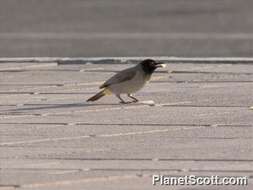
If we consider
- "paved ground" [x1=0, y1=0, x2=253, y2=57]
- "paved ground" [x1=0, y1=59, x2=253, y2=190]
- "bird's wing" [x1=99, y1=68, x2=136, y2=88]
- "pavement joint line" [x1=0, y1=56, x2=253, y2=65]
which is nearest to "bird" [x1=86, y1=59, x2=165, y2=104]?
"bird's wing" [x1=99, y1=68, x2=136, y2=88]

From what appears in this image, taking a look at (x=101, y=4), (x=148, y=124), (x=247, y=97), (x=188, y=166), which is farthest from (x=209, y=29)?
(x=188, y=166)

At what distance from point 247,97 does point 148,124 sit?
93.6 inches

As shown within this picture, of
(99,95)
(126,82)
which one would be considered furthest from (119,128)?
(99,95)

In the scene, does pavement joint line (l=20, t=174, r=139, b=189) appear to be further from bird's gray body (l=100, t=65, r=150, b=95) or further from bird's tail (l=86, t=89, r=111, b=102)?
bird's tail (l=86, t=89, r=111, b=102)

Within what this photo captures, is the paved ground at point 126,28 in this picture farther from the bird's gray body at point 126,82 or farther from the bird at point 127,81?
the bird's gray body at point 126,82

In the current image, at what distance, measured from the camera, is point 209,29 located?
88.8 ft

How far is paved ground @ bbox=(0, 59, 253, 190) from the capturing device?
1148cm

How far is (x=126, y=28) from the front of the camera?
27422mm

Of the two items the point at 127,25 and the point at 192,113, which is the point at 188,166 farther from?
the point at 127,25

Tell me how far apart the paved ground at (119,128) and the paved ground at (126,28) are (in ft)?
10.7

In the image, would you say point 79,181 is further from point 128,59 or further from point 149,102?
point 128,59

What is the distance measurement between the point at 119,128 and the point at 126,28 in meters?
13.5

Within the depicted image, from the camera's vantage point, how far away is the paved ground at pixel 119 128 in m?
11.5

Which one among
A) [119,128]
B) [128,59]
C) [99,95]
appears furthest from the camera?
[128,59]
